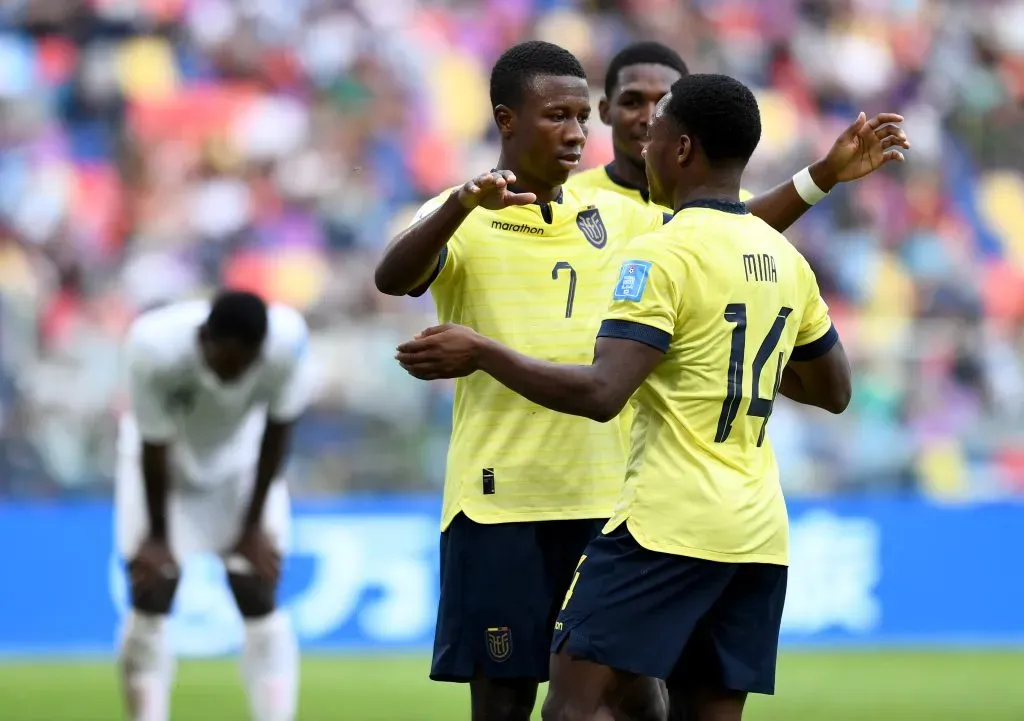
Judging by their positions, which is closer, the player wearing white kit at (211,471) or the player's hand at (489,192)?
the player's hand at (489,192)

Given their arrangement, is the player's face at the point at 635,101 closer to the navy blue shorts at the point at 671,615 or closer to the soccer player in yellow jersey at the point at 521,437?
the soccer player in yellow jersey at the point at 521,437

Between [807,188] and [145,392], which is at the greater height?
[807,188]

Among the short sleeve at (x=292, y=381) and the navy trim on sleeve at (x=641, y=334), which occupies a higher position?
the short sleeve at (x=292, y=381)

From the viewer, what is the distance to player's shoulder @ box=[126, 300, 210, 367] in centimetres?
745

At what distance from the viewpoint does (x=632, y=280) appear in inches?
171

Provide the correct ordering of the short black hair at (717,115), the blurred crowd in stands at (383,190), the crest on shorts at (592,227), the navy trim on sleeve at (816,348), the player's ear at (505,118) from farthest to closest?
the blurred crowd in stands at (383,190) < the crest on shorts at (592,227) < the player's ear at (505,118) < the navy trim on sleeve at (816,348) < the short black hair at (717,115)

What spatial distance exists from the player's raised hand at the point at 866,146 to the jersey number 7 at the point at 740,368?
100 centimetres

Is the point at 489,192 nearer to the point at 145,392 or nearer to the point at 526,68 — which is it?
the point at 526,68

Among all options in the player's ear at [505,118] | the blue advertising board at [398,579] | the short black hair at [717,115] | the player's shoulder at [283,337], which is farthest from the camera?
the blue advertising board at [398,579]

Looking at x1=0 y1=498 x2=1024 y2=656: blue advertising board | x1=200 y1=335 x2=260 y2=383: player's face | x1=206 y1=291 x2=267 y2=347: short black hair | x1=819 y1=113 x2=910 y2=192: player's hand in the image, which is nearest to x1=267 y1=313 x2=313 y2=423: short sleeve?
x1=200 y1=335 x2=260 y2=383: player's face

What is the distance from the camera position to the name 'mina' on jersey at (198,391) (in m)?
7.46

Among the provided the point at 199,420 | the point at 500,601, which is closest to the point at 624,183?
the point at 500,601

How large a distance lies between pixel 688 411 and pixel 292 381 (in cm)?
360

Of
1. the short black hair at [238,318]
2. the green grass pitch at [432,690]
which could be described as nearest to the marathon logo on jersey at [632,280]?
the short black hair at [238,318]
